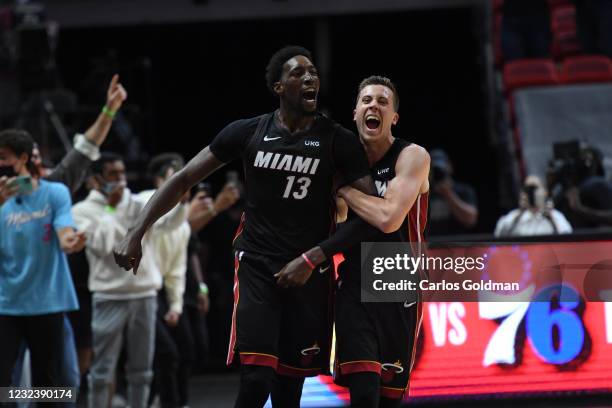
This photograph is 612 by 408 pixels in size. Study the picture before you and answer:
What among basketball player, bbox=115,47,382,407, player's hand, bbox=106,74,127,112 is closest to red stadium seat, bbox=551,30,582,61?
player's hand, bbox=106,74,127,112

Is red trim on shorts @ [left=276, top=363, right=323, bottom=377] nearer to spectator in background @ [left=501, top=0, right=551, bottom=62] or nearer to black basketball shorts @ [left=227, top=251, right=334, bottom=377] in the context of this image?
black basketball shorts @ [left=227, top=251, right=334, bottom=377]

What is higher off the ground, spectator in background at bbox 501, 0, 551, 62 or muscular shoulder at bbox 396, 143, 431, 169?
spectator in background at bbox 501, 0, 551, 62

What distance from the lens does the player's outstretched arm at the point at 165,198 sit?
4.89 metres

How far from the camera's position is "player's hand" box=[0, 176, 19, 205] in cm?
618

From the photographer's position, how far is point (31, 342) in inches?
253

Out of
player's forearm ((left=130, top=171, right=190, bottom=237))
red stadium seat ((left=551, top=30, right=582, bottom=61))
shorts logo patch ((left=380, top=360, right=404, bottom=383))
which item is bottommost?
shorts logo patch ((left=380, top=360, right=404, bottom=383))

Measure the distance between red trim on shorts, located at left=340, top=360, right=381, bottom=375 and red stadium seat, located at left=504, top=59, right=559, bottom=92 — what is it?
32.3 feet

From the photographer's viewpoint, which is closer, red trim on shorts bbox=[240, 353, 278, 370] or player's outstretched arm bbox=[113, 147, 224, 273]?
red trim on shorts bbox=[240, 353, 278, 370]

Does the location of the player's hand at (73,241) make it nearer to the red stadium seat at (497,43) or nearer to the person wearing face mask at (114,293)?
the person wearing face mask at (114,293)

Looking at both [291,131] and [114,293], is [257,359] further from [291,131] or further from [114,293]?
[114,293]

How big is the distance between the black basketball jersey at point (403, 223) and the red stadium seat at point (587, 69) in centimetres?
945

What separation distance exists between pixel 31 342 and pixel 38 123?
6542 mm

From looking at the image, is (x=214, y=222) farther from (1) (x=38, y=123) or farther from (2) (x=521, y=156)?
(2) (x=521, y=156)

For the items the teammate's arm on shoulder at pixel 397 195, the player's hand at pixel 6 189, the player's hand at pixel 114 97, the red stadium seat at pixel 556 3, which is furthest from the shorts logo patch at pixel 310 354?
the red stadium seat at pixel 556 3
